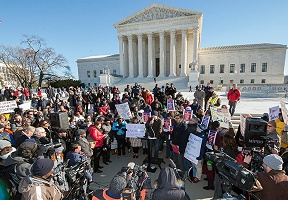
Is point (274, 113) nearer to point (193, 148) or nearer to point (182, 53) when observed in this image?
point (193, 148)

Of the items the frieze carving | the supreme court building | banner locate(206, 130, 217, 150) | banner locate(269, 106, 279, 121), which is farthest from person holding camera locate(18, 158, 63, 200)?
the frieze carving

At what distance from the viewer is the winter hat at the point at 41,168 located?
90.3 inches

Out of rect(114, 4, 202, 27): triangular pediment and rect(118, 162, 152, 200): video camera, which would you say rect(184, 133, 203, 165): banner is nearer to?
rect(118, 162, 152, 200): video camera

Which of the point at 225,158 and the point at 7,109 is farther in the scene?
the point at 7,109

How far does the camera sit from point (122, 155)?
7.05 metres

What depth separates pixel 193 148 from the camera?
4.57m

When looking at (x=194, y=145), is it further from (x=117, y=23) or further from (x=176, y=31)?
(x=117, y=23)

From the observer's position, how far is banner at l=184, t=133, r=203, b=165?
14.6 ft

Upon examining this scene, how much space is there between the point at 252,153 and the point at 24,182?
151 inches

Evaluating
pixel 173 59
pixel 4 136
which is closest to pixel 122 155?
pixel 4 136

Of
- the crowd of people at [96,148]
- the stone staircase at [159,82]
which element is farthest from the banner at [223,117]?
the stone staircase at [159,82]

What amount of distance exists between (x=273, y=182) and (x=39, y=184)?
3.25m

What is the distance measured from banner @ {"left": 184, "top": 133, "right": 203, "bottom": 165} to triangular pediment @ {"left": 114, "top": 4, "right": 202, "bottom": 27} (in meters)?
40.3

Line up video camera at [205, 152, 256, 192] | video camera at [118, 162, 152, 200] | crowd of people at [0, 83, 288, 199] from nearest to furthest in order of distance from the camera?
1. video camera at [205, 152, 256, 192]
2. crowd of people at [0, 83, 288, 199]
3. video camera at [118, 162, 152, 200]
